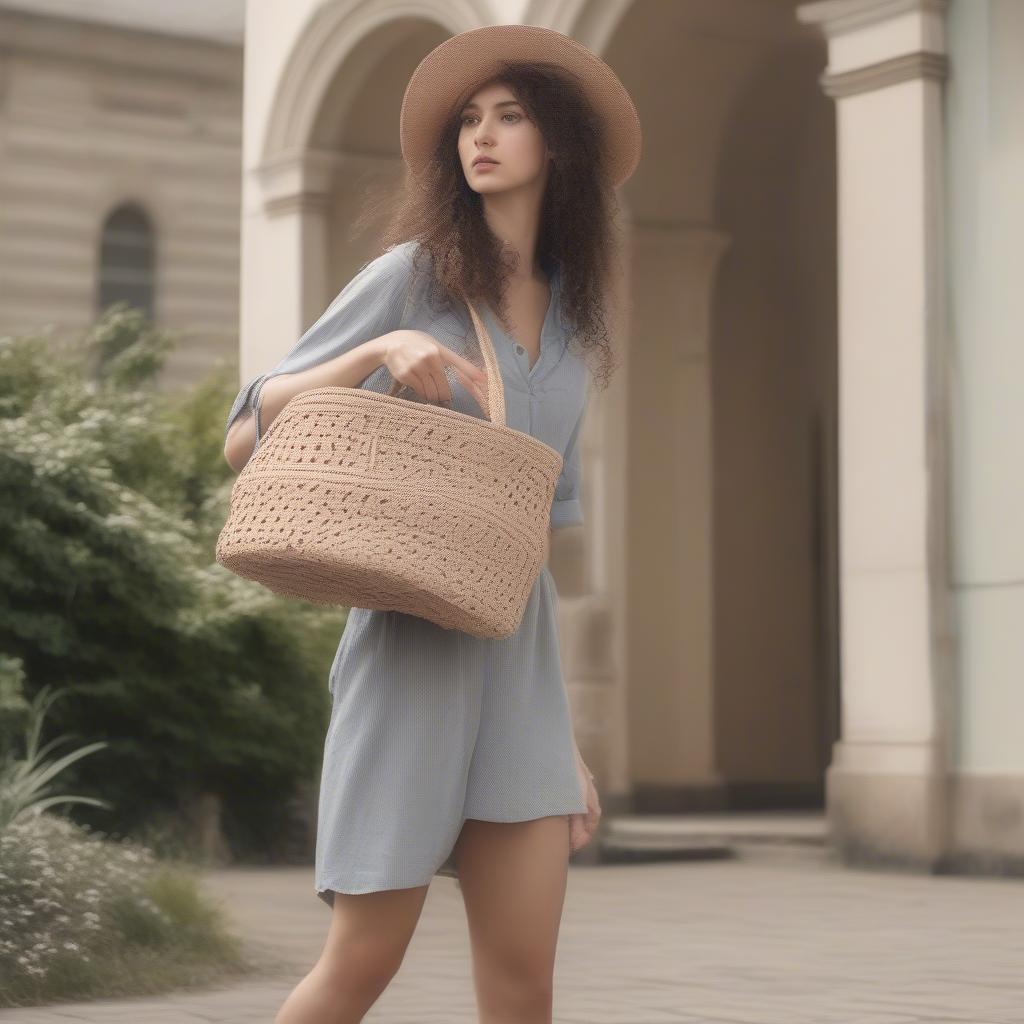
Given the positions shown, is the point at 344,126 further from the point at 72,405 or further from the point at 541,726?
the point at 541,726

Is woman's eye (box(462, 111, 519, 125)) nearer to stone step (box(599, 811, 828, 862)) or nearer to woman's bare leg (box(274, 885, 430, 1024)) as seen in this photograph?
woman's bare leg (box(274, 885, 430, 1024))

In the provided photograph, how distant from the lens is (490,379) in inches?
134

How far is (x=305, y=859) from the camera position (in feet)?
40.7

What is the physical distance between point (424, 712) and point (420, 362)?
0.52 metres

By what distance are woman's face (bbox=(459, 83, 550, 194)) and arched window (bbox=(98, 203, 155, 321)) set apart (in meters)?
29.1

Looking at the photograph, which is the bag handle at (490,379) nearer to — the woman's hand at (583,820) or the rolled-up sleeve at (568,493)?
the rolled-up sleeve at (568,493)

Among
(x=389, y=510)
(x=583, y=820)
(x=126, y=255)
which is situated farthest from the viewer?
(x=126, y=255)

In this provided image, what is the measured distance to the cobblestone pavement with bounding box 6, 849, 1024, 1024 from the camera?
241 inches

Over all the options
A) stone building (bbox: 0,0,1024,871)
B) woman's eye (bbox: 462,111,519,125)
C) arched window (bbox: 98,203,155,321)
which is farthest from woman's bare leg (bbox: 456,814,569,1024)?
arched window (bbox: 98,203,155,321)

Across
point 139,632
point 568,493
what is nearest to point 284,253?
point 139,632

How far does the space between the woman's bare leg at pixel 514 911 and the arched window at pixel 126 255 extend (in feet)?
96.9

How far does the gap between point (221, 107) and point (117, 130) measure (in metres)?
1.75

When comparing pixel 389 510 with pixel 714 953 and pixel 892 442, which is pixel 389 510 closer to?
pixel 714 953

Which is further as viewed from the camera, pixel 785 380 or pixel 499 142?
pixel 785 380
